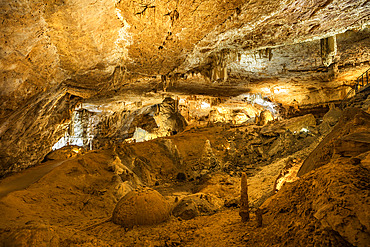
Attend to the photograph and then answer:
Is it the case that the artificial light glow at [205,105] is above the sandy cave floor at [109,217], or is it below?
above

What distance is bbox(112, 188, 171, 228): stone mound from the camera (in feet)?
16.8

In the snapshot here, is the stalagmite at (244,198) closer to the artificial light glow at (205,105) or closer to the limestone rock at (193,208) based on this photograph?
the limestone rock at (193,208)

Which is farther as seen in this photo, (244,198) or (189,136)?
(189,136)

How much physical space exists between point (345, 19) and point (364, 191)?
9491mm

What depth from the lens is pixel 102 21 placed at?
6691mm

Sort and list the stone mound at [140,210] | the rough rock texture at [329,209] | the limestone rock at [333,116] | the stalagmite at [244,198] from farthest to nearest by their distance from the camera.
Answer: the limestone rock at [333,116]
the stone mound at [140,210]
the stalagmite at [244,198]
the rough rock texture at [329,209]

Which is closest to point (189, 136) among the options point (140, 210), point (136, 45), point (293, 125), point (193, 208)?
point (293, 125)

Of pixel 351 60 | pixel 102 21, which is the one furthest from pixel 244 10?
pixel 351 60

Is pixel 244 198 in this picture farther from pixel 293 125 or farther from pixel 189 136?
pixel 293 125

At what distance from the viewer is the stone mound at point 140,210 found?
5117 mm

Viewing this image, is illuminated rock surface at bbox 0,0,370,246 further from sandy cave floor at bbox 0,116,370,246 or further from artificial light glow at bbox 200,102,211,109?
artificial light glow at bbox 200,102,211,109

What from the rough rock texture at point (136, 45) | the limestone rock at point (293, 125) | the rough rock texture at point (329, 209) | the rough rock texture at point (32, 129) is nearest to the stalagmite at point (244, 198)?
the rough rock texture at point (329, 209)

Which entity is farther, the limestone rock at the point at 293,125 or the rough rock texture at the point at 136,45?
the limestone rock at the point at 293,125

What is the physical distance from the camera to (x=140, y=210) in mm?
5188
